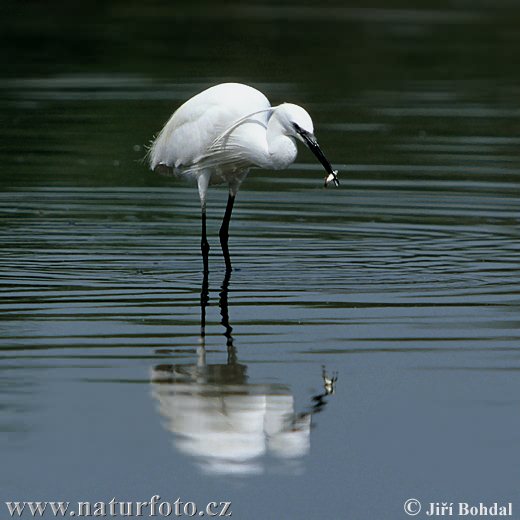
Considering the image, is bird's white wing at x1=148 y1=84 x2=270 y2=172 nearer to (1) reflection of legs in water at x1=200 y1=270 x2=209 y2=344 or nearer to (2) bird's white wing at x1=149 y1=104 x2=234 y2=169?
(2) bird's white wing at x1=149 y1=104 x2=234 y2=169

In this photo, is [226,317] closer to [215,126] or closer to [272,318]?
[272,318]

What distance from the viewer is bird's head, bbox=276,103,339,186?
10867 mm

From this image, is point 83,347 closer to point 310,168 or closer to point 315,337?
point 315,337

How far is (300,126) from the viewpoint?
11.0 metres

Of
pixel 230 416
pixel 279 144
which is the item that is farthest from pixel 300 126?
pixel 230 416

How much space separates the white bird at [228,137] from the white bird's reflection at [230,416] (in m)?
A: 2.76

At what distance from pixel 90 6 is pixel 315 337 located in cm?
3393

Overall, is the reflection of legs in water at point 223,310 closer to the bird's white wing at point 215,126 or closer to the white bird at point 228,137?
the white bird at point 228,137

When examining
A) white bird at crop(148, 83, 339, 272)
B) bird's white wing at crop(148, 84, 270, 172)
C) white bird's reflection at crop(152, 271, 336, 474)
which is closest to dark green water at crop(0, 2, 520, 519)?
white bird's reflection at crop(152, 271, 336, 474)

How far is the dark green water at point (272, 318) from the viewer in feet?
23.1

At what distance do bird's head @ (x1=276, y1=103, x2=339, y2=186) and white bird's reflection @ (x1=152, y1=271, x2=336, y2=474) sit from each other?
2.35 metres

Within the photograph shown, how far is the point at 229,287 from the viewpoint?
36.6 feet

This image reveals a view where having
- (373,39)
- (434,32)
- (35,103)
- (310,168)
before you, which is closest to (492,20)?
(434,32)

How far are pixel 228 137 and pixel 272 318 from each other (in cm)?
243
